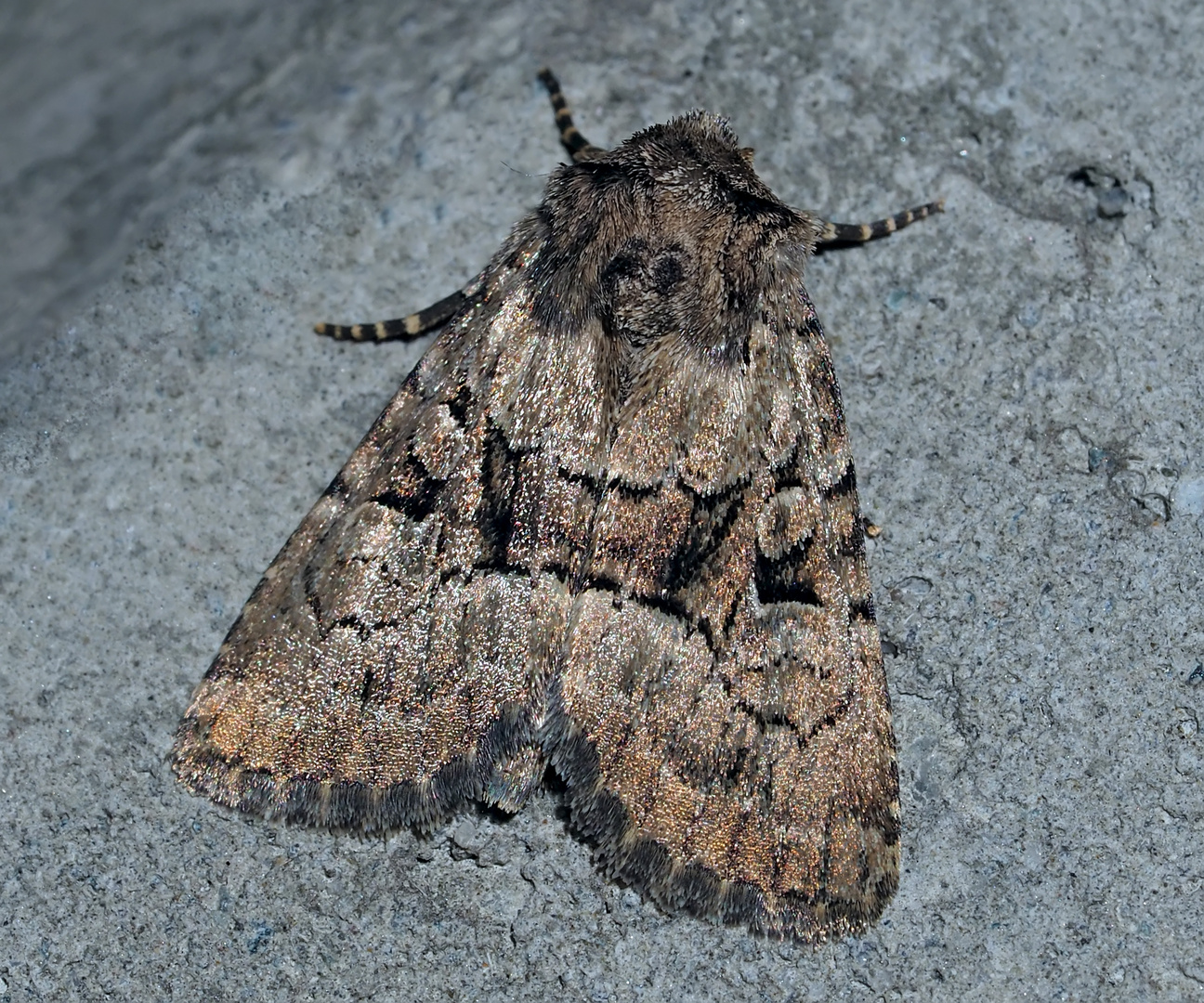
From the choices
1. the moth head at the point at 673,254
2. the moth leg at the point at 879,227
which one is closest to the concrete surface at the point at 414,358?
the moth leg at the point at 879,227

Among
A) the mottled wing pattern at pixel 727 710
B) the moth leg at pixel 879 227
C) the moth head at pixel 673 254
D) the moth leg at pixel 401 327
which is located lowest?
the mottled wing pattern at pixel 727 710

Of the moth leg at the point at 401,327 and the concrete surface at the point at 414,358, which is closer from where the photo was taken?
the concrete surface at the point at 414,358

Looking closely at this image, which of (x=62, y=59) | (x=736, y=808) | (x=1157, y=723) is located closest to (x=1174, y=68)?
(x=1157, y=723)

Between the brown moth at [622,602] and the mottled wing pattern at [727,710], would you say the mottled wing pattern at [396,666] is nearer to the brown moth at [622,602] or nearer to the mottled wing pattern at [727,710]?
the brown moth at [622,602]

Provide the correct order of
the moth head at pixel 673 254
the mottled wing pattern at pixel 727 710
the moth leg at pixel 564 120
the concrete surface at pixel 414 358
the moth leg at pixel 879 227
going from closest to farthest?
the mottled wing pattern at pixel 727 710
the moth head at pixel 673 254
the concrete surface at pixel 414 358
the moth leg at pixel 879 227
the moth leg at pixel 564 120

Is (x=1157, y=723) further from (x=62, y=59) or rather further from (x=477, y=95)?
(x=62, y=59)

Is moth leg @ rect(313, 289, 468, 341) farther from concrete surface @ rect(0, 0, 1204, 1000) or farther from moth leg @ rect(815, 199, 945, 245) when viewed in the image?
moth leg @ rect(815, 199, 945, 245)
